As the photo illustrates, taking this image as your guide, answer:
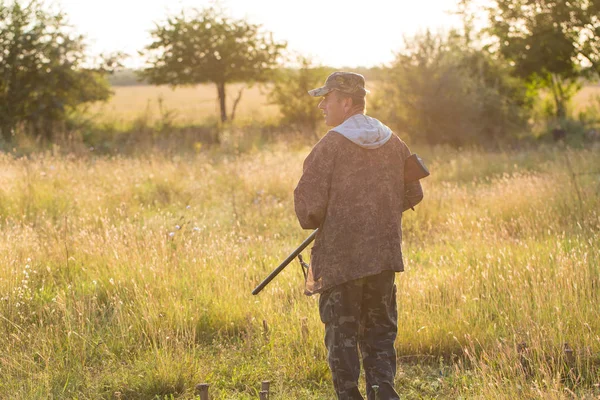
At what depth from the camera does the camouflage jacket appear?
388 centimetres

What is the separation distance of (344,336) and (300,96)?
19.7m

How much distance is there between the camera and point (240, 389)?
15.8ft

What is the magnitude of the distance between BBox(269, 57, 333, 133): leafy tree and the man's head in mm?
18929

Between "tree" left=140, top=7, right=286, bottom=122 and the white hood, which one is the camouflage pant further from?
"tree" left=140, top=7, right=286, bottom=122

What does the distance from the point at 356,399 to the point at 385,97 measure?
52.6 feet

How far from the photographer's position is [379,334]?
4117 millimetres

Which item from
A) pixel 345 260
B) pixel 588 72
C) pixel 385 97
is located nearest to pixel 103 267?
pixel 345 260

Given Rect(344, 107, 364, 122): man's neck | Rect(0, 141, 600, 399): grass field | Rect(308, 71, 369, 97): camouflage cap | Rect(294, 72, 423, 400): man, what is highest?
Rect(308, 71, 369, 97): camouflage cap

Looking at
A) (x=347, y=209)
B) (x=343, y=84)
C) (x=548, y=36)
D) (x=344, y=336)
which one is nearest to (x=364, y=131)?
(x=343, y=84)

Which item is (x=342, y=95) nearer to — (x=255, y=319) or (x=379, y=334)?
(x=379, y=334)

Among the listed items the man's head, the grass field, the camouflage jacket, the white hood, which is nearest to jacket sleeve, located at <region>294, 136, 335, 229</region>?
the camouflage jacket

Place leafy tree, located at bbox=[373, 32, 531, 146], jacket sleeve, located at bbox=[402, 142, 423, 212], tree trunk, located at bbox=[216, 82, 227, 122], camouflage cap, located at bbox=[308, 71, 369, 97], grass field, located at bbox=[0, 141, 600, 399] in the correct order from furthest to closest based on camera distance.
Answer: tree trunk, located at bbox=[216, 82, 227, 122]
leafy tree, located at bbox=[373, 32, 531, 146]
grass field, located at bbox=[0, 141, 600, 399]
jacket sleeve, located at bbox=[402, 142, 423, 212]
camouflage cap, located at bbox=[308, 71, 369, 97]

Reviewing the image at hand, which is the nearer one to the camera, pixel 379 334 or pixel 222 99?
pixel 379 334

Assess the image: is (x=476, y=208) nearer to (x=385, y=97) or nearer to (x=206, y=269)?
(x=206, y=269)
